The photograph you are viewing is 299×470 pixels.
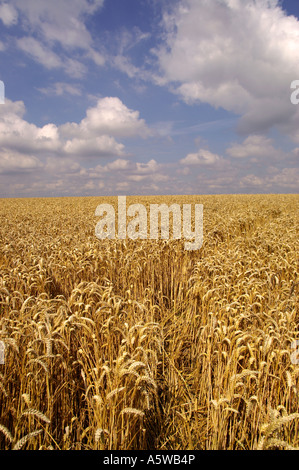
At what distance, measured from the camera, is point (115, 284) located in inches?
214

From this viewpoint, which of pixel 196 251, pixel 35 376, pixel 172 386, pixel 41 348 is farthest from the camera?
pixel 196 251

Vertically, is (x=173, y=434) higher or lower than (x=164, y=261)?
lower

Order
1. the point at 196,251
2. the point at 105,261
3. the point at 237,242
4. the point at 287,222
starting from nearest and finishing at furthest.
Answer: the point at 105,261, the point at 196,251, the point at 237,242, the point at 287,222

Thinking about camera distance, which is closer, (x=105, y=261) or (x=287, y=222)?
(x=105, y=261)

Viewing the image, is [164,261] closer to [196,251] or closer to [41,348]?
[196,251]

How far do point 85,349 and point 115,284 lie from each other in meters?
2.51
